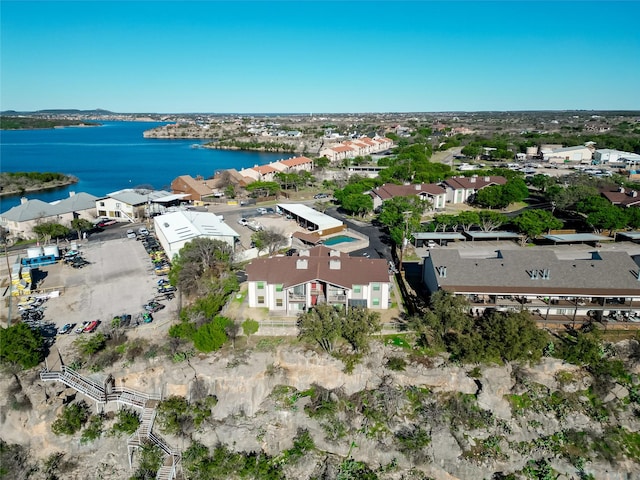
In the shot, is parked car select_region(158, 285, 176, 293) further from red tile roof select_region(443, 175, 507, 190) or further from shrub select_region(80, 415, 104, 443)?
red tile roof select_region(443, 175, 507, 190)

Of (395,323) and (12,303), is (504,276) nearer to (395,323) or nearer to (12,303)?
(395,323)

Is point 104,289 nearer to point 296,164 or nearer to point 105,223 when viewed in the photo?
point 105,223

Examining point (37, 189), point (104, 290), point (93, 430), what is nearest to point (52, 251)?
point (104, 290)

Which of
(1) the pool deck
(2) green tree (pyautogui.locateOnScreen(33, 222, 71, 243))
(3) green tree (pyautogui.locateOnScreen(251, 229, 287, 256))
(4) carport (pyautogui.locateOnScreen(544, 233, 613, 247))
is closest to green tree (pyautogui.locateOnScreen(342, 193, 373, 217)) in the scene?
(1) the pool deck

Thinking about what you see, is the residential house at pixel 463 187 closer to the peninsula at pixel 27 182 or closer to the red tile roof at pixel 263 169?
the red tile roof at pixel 263 169

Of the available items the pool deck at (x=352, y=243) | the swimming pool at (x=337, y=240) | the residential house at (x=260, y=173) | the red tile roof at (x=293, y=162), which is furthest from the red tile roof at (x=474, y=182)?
the red tile roof at (x=293, y=162)

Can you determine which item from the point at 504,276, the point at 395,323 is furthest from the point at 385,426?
the point at 504,276
